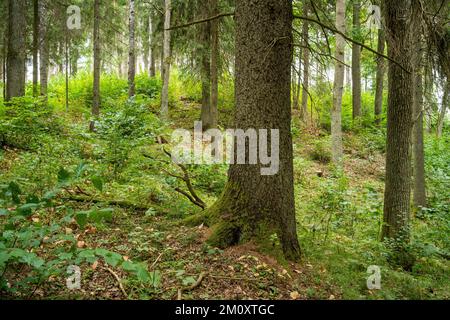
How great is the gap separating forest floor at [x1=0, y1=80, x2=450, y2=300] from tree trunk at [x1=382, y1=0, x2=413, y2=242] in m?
0.49

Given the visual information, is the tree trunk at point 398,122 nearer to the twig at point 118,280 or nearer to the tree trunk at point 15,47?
the twig at point 118,280

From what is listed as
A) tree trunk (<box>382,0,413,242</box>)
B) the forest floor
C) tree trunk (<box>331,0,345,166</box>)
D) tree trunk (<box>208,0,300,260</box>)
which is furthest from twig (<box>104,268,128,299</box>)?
tree trunk (<box>331,0,345,166</box>)

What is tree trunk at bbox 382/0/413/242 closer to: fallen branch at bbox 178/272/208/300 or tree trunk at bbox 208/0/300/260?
tree trunk at bbox 208/0/300/260

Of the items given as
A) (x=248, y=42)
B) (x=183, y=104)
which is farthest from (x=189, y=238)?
(x=183, y=104)

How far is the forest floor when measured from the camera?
345cm

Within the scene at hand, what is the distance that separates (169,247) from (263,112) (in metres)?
1.96

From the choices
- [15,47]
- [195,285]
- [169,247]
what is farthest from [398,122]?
[15,47]

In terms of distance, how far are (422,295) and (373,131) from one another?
14.8m

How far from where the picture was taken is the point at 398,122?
A: 6.03 m

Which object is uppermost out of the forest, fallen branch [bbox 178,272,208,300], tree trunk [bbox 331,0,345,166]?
tree trunk [bbox 331,0,345,166]

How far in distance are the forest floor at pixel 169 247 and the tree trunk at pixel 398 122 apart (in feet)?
1.62

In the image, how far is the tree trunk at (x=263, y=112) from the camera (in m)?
4.27

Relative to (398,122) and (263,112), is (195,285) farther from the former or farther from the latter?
(398,122)
